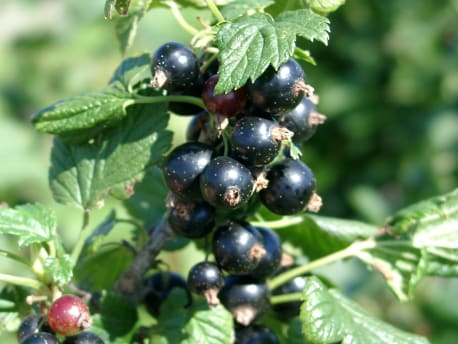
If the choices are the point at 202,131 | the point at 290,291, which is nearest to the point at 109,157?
the point at 202,131

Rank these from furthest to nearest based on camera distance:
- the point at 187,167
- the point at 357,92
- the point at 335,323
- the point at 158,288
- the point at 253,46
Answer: the point at 357,92, the point at 158,288, the point at 335,323, the point at 187,167, the point at 253,46

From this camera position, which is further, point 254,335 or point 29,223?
point 254,335

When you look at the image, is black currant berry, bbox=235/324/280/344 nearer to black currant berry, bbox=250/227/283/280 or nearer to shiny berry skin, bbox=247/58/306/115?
black currant berry, bbox=250/227/283/280

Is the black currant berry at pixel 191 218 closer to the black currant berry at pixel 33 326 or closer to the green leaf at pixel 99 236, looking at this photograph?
the green leaf at pixel 99 236

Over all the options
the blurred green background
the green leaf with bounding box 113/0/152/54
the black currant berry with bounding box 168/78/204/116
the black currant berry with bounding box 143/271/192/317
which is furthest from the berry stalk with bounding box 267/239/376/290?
the blurred green background

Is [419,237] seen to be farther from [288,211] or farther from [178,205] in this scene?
[178,205]

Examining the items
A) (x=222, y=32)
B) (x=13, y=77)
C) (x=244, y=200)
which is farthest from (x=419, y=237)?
(x=13, y=77)

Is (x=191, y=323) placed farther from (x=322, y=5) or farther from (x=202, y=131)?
(x=322, y=5)
